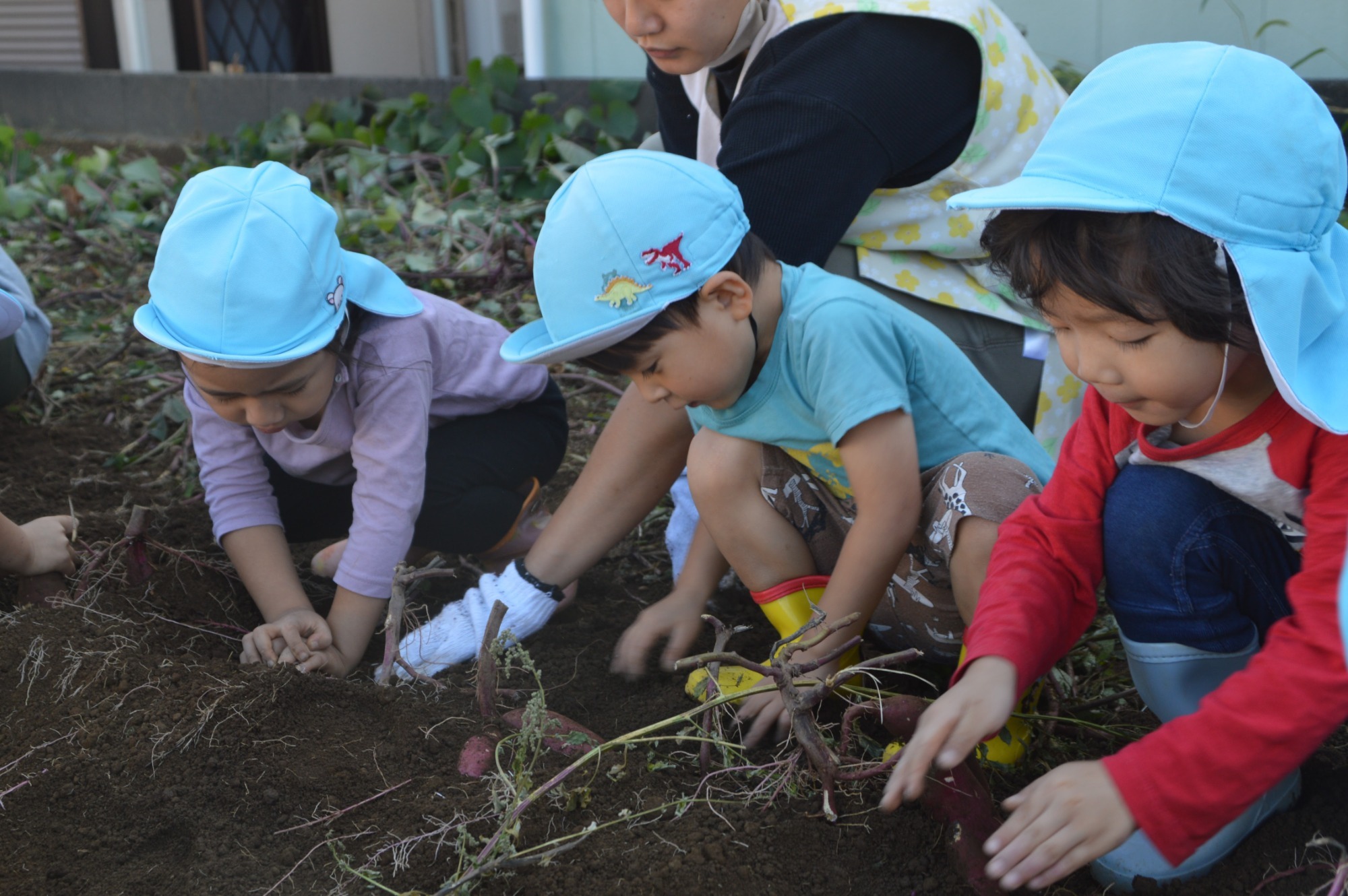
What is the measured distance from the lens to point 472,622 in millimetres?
1857

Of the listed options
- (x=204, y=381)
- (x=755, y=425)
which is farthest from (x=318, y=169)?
(x=755, y=425)

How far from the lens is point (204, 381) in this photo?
169 cm

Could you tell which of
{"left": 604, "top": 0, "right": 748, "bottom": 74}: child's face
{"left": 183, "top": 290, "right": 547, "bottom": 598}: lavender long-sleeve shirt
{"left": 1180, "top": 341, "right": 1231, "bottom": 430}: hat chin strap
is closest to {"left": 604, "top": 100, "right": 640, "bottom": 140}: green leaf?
{"left": 183, "top": 290, "right": 547, "bottom": 598}: lavender long-sleeve shirt

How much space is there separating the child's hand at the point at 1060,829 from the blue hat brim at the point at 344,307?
44.7 inches

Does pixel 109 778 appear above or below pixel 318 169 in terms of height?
above

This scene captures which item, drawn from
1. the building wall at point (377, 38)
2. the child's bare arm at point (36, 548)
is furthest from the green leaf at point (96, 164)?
the child's bare arm at point (36, 548)

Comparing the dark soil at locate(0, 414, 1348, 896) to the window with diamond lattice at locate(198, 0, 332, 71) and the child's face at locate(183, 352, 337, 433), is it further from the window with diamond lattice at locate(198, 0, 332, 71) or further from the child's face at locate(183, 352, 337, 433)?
the window with diamond lattice at locate(198, 0, 332, 71)

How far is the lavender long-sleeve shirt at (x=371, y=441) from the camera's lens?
1.84 metres

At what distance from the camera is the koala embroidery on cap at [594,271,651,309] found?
4.63ft

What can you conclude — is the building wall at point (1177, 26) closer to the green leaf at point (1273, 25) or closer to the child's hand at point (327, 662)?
the green leaf at point (1273, 25)

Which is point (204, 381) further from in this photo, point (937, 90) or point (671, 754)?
point (937, 90)

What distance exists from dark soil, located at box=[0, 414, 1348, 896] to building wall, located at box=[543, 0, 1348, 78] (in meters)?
2.15

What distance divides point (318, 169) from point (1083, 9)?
2.84 metres

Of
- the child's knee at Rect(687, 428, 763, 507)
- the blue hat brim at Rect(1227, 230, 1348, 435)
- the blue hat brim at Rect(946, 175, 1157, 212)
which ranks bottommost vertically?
the child's knee at Rect(687, 428, 763, 507)
